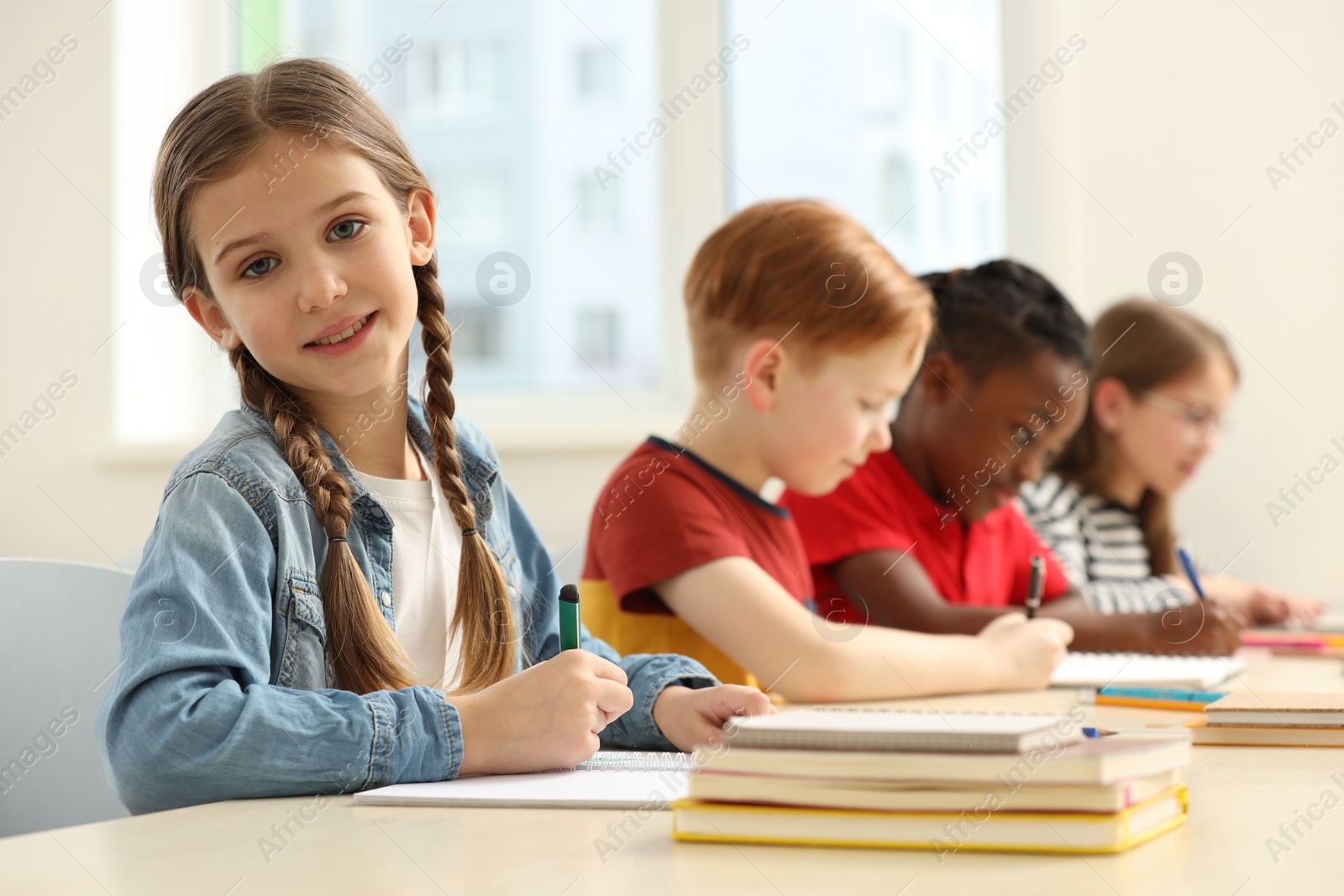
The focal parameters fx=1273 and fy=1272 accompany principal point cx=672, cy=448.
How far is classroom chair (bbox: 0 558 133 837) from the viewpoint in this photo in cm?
98

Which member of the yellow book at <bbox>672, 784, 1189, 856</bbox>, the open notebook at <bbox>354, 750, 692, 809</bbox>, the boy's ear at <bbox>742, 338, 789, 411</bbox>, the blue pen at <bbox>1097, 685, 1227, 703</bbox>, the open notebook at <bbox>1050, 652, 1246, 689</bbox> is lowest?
the open notebook at <bbox>1050, 652, 1246, 689</bbox>

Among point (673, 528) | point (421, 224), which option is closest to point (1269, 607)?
point (673, 528)

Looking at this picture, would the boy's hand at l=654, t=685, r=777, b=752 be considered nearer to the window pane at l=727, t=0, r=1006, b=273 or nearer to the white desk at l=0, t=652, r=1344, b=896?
the white desk at l=0, t=652, r=1344, b=896

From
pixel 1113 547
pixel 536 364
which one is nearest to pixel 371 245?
pixel 1113 547

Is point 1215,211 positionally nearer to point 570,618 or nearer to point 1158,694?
point 1158,694

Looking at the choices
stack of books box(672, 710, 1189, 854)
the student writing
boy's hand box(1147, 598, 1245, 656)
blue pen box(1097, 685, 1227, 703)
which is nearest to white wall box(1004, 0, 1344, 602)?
boy's hand box(1147, 598, 1245, 656)

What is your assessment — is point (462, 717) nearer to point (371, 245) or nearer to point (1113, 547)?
point (371, 245)

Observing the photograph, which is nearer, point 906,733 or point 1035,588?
point 906,733

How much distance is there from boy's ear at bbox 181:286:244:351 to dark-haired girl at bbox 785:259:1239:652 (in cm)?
83

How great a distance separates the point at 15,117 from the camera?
2.75m

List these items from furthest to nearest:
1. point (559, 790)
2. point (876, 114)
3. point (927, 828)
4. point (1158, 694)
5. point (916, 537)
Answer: point (876, 114)
point (916, 537)
point (1158, 694)
point (559, 790)
point (927, 828)

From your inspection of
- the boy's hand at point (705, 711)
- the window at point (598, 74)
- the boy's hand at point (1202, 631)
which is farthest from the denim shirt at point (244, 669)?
the window at point (598, 74)

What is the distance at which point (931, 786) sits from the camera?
0.55 metres

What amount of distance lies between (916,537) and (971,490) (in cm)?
10
